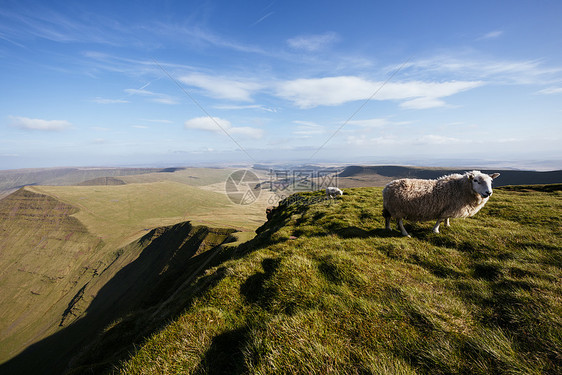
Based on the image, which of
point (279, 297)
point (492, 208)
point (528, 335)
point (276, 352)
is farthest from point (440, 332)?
point (492, 208)

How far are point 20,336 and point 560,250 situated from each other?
198669 mm

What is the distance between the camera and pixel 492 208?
12.4 meters

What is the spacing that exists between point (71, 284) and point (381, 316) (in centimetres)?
22106

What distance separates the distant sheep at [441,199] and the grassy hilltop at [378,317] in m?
2.61

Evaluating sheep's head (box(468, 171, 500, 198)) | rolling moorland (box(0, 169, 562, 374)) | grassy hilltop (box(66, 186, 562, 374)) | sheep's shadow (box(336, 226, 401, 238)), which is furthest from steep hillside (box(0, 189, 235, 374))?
sheep's head (box(468, 171, 500, 198))

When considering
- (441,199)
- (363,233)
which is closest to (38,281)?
(363,233)

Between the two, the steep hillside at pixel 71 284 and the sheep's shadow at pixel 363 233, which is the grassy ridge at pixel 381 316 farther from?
the steep hillside at pixel 71 284

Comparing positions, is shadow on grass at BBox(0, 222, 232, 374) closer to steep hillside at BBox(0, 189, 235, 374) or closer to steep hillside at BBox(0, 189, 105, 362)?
steep hillside at BBox(0, 189, 235, 374)

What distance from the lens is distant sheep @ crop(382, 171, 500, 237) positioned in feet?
33.2

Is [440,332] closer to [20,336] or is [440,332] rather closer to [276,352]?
[276,352]

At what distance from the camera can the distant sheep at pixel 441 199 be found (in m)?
10.1

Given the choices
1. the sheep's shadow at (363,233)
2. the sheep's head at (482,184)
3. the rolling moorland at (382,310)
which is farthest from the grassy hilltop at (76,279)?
the sheep's head at (482,184)

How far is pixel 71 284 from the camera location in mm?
145875

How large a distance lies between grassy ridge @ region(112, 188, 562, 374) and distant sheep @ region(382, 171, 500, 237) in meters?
2.63
